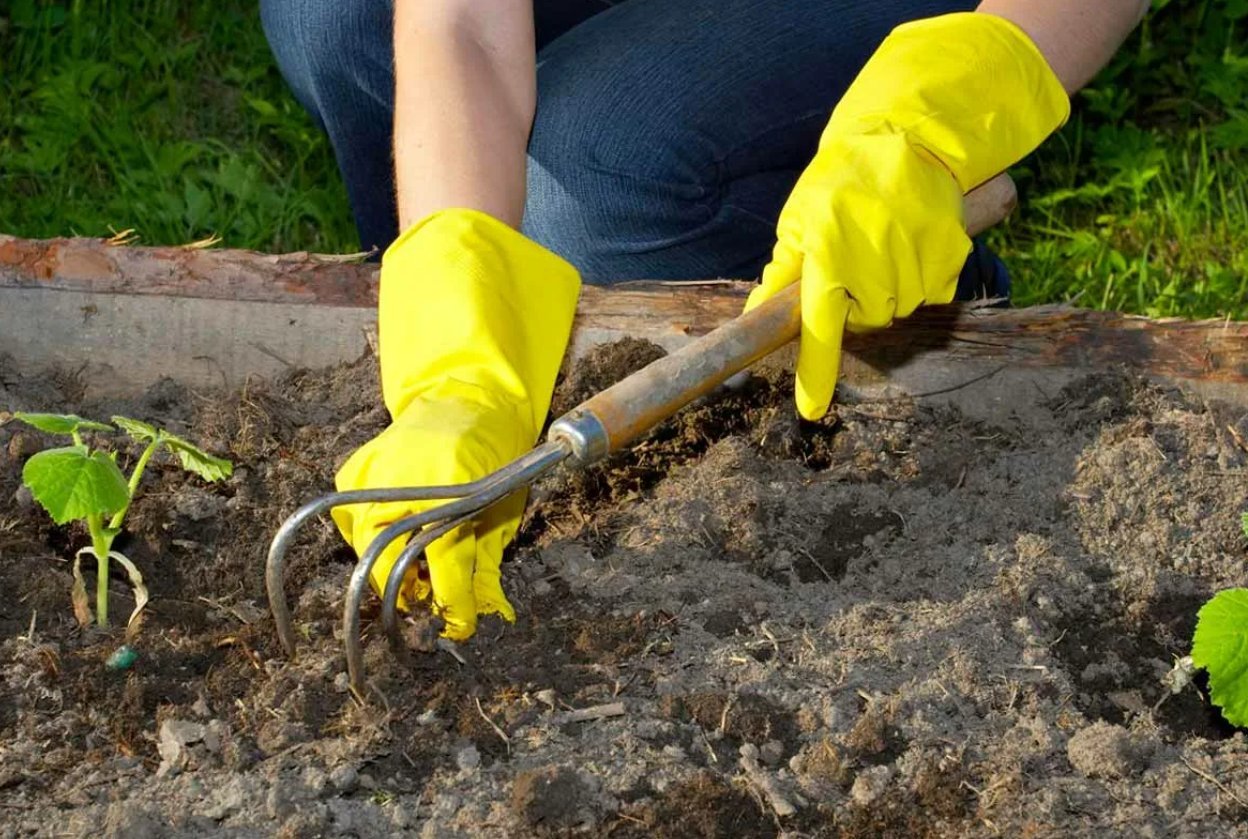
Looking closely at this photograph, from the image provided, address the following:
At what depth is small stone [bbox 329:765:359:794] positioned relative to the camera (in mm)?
1525

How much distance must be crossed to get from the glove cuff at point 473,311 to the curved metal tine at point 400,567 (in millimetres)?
339

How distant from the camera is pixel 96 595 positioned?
185cm

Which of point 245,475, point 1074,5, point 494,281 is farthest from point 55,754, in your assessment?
point 1074,5

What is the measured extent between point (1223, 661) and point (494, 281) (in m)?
1.02

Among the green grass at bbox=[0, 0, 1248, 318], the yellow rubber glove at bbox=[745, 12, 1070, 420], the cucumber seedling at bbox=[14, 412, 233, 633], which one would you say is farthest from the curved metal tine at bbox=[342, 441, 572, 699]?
the green grass at bbox=[0, 0, 1248, 318]

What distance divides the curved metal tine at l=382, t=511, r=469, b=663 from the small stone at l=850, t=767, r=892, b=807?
0.50m

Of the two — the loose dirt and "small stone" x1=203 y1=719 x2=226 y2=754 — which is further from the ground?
"small stone" x1=203 y1=719 x2=226 y2=754

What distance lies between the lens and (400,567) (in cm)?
157

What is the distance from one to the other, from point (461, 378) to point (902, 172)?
0.64m

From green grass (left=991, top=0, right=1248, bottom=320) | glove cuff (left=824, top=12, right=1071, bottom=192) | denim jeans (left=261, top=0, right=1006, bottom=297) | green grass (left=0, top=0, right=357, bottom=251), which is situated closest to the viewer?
glove cuff (left=824, top=12, right=1071, bottom=192)

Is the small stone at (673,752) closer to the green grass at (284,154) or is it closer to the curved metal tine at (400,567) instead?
the curved metal tine at (400,567)

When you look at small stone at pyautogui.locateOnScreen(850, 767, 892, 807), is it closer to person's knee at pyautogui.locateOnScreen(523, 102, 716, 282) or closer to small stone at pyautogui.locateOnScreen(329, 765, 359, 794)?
small stone at pyautogui.locateOnScreen(329, 765, 359, 794)

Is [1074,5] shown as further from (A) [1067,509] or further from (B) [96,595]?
(B) [96,595]

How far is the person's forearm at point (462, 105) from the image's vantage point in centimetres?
218
